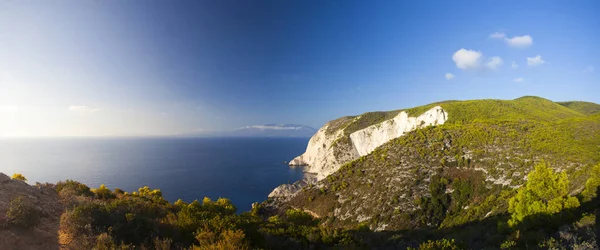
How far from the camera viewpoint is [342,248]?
10.6 m

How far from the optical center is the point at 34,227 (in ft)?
31.8

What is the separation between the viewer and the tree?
1546cm

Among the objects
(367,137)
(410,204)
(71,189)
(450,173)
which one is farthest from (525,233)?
(367,137)

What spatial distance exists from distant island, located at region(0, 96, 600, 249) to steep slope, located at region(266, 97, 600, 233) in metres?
0.19

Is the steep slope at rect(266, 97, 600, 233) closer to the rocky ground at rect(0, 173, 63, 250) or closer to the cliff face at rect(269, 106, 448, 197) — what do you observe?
the cliff face at rect(269, 106, 448, 197)

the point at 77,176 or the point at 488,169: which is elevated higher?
the point at 488,169

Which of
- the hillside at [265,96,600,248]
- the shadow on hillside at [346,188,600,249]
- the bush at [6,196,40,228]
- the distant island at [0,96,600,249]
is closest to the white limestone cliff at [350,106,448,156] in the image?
the distant island at [0,96,600,249]

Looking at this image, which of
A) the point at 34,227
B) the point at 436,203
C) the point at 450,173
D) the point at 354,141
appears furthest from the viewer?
the point at 354,141

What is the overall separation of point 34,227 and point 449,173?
45.8m

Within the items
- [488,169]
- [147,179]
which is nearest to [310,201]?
[488,169]

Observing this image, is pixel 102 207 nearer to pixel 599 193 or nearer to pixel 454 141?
pixel 599 193

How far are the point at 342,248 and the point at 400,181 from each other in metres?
33.3

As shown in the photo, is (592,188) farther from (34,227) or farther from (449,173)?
(34,227)

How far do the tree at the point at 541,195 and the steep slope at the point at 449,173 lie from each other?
9.31 metres
